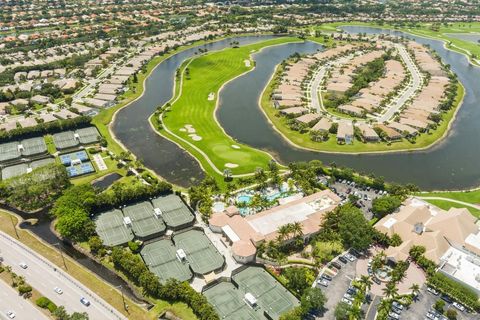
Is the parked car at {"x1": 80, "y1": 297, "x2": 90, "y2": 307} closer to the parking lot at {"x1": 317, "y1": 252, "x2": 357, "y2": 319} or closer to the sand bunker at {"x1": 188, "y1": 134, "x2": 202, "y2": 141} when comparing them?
the parking lot at {"x1": 317, "y1": 252, "x2": 357, "y2": 319}

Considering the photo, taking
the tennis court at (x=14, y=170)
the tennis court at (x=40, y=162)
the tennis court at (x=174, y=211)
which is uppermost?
the tennis court at (x=40, y=162)

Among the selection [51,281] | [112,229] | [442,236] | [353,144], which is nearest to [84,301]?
[51,281]

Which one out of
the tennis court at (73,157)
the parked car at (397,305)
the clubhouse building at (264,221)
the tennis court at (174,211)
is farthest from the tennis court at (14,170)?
the parked car at (397,305)

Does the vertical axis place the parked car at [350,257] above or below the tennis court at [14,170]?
below

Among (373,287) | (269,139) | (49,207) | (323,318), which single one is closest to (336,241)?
(373,287)

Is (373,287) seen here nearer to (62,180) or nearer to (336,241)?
(336,241)

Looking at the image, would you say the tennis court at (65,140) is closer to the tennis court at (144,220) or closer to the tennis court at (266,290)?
the tennis court at (144,220)

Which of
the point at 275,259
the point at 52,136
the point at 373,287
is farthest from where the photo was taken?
the point at 52,136

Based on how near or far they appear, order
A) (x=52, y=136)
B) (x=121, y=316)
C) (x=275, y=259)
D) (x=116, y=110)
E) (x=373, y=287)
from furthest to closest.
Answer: (x=116, y=110), (x=52, y=136), (x=275, y=259), (x=373, y=287), (x=121, y=316)
